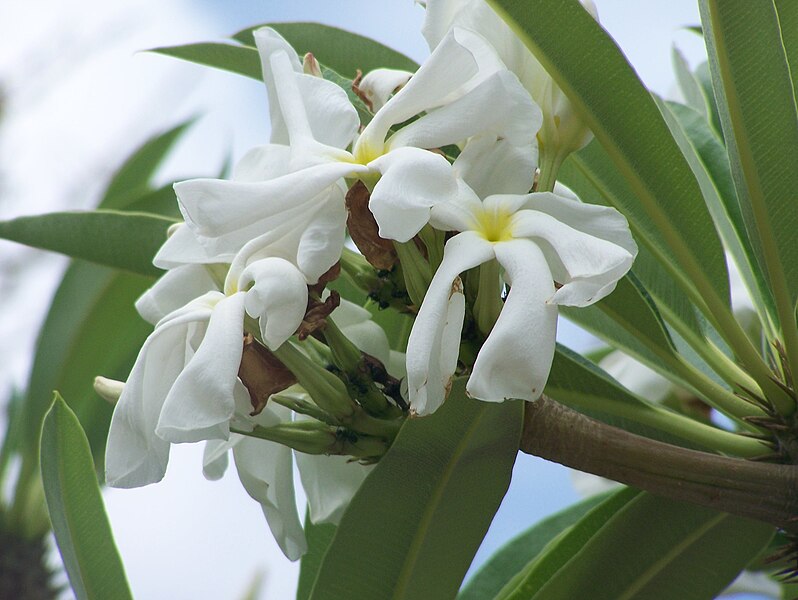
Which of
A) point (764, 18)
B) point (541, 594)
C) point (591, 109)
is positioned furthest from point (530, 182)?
point (541, 594)

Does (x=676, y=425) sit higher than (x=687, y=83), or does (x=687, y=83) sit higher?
(x=687, y=83)

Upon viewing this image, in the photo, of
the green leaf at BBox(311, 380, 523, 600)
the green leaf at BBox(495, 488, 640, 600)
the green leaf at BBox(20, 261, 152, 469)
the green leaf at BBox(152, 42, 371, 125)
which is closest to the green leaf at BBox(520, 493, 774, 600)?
the green leaf at BBox(495, 488, 640, 600)

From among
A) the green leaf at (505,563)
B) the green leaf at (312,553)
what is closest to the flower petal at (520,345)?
the green leaf at (312,553)

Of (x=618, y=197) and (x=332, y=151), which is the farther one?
(x=618, y=197)

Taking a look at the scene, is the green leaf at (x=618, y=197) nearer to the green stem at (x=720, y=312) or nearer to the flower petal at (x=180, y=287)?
the green stem at (x=720, y=312)

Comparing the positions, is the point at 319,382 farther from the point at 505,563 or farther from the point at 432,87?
the point at 505,563

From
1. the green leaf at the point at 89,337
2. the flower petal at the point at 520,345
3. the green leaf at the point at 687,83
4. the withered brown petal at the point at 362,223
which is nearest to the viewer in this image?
the flower petal at the point at 520,345

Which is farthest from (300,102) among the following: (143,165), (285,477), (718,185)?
(143,165)
